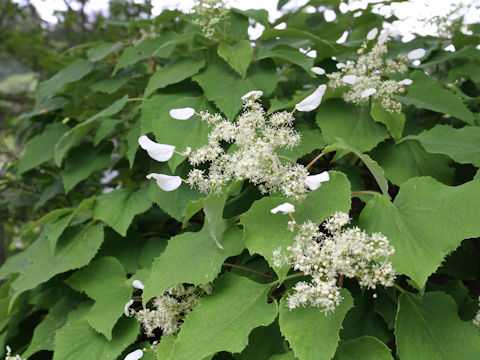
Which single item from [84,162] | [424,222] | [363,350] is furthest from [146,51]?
[363,350]

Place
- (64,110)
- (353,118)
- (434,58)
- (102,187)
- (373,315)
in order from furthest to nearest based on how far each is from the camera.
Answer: (102,187) → (64,110) → (434,58) → (353,118) → (373,315)

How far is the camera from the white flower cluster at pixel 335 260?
910mm

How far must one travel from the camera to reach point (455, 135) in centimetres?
138

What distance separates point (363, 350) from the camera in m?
1.07

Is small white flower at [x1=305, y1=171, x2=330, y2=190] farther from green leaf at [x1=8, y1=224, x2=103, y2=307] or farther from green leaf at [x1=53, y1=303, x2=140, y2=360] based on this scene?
green leaf at [x1=8, y1=224, x2=103, y2=307]

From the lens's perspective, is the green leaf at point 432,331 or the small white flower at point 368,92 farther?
the small white flower at point 368,92

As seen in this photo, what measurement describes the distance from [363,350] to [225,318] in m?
0.35

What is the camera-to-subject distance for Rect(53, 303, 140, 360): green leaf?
1373 millimetres

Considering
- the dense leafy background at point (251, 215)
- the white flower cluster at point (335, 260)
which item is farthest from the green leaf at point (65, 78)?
the white flower cluster at point (335, 260)

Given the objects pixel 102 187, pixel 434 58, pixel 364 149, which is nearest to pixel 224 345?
pixel 364 149

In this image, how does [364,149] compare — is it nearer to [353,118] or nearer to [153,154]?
[353,118]

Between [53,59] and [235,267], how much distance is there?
1.87 metres

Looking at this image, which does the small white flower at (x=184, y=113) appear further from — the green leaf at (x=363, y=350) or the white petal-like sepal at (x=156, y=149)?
the green leaf at (x=363, y=350)

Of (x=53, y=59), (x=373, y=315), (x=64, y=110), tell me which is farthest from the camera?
(x=53, y=59)
